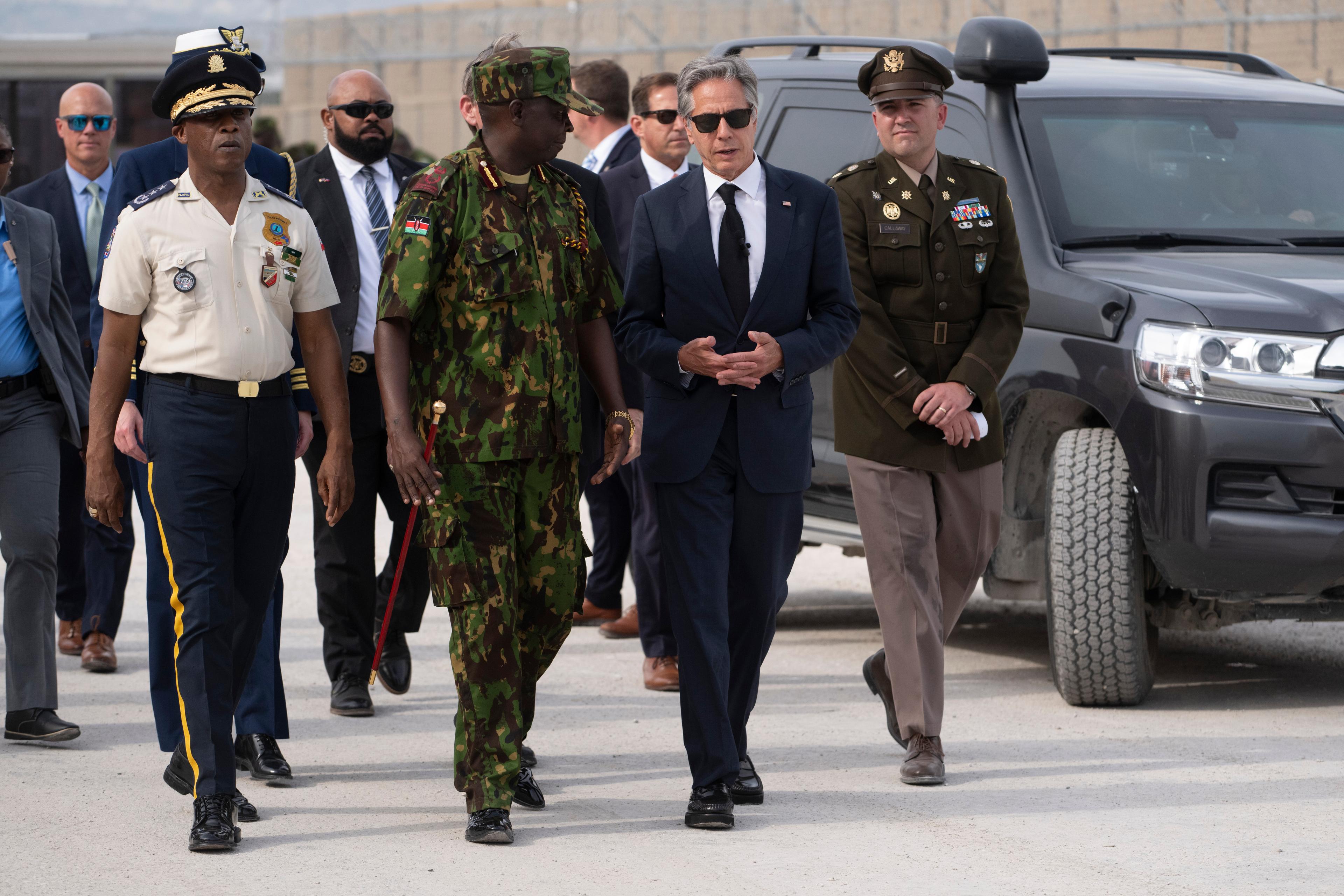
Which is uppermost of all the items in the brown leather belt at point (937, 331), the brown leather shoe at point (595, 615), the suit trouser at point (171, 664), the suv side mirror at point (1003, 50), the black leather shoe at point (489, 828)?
the suv side mirror at point (1003, 50)

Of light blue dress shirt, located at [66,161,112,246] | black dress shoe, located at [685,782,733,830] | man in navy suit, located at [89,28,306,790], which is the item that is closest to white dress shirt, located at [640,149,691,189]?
man in navy suit, located at [89,28,306,790]

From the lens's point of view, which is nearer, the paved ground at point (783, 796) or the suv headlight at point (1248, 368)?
the paved ground at point (783, 796)

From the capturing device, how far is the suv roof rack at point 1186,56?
Result: 28.0ft

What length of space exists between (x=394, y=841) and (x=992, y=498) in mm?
2112

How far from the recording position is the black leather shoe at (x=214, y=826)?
4895 mm

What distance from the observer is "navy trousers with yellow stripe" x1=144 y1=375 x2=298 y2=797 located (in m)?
4.98

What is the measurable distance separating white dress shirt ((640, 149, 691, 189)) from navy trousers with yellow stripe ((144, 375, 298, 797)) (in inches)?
123

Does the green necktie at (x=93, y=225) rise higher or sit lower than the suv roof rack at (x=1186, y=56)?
lower

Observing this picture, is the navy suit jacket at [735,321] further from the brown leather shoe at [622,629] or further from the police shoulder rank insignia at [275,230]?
the brown leather shoe at [622,629]

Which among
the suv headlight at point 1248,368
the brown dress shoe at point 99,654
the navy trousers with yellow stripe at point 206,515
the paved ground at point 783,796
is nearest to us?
the paved ground at point 783,796

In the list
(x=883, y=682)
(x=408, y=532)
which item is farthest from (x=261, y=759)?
(x=883, y=682)

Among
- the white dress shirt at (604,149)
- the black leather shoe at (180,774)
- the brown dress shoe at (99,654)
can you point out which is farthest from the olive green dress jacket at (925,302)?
the brown dress shoe at (99,654)

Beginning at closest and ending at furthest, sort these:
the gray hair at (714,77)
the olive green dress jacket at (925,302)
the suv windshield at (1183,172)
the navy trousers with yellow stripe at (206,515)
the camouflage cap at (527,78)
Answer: the camouflage cap at (527,78)
the navy trousers with yellow stripe at (206,515)
the gray hair at (714,77)
the olive green dress jacket at (925,302)
the suv windshield at (1183,172)

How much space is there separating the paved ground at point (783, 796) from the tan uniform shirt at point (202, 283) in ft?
4.21
